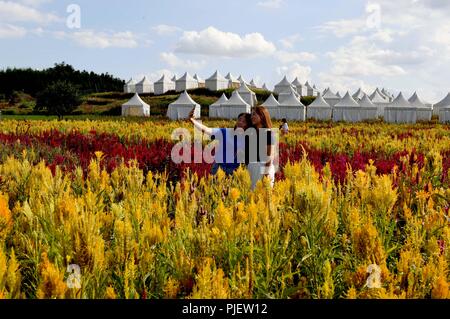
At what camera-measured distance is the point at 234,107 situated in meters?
43.7

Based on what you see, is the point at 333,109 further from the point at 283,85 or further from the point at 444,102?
the point at 283,85

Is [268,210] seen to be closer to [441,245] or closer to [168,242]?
[168,242]

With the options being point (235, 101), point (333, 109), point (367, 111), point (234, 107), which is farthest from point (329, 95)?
point (234, 107)

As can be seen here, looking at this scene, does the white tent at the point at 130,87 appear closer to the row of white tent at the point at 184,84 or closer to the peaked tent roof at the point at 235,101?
the row of white tent at the point at 184,84

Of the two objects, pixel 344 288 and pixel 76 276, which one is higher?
pixel 76 276

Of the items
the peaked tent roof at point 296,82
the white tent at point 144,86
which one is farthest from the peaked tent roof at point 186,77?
the peaked tent roof at point 296,82

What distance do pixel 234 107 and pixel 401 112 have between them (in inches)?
576

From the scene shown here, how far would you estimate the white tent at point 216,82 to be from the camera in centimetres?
6556

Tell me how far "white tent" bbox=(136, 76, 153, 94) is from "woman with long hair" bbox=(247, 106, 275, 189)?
7206 centimetres

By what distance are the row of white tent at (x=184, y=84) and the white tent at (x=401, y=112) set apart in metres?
29.0

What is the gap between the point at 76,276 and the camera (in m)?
1.65

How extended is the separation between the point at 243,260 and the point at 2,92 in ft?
307

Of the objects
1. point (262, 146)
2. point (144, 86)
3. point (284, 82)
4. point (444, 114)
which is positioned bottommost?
point (262, 146)
